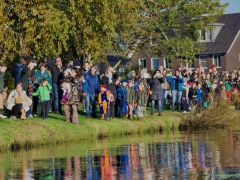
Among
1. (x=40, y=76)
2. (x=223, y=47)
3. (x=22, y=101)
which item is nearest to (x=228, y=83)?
(x=40, y=76)

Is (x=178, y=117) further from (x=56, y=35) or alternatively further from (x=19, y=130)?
(x=19, y=130)

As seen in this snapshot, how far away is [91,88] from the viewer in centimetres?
2927

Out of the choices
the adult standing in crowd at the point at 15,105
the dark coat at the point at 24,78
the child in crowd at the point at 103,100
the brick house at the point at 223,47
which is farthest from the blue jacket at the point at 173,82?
the brick house at the point at 223,47

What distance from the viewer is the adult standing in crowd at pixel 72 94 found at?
27.0m

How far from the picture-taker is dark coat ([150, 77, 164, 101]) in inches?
1305

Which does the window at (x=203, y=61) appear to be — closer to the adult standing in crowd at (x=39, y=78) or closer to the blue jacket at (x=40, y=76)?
the adult standing in crowd at (x=39, y=78)

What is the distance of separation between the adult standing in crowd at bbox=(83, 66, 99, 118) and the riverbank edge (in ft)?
1.88

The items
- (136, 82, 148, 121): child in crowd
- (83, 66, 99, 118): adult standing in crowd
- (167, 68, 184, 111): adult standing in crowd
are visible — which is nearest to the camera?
(83, 66, 99, 118): adult standing in crowd

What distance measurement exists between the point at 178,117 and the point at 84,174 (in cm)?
Result: 1722

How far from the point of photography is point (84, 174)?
53.5 ft

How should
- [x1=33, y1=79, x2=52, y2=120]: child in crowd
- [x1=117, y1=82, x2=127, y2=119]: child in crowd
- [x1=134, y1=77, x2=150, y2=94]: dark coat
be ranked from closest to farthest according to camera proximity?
1. [x1=33, y1=79, x2=52, y2=120]: child in crowd
2. [x1=117, y1=82, x2=127, y2=119]: child in crowd
3. [x1=134, y1=77, x2=150, y2=94]: dark coat

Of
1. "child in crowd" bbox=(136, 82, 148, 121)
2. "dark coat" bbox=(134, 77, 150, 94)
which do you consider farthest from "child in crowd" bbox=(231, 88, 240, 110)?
"child in crowd" bbox=(136, 82, 148, 121)

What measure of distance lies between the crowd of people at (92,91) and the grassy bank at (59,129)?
0.44 meters

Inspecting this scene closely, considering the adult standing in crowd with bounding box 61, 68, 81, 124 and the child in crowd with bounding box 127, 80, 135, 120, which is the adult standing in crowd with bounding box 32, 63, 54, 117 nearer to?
the adult standing in crowd with bounding box 61, 68, 81, 124
